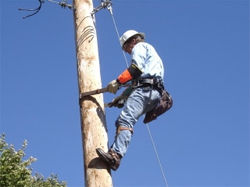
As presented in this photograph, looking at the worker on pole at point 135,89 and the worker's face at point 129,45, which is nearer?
the worker on pole at point 135,89

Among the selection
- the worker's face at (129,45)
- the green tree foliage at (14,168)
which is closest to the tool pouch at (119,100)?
the worker's face at (129,45)

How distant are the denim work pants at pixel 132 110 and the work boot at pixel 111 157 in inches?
2.0

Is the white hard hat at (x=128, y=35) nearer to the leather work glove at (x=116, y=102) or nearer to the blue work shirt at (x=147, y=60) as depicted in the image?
the blue work shirt at (x=147, y=60)

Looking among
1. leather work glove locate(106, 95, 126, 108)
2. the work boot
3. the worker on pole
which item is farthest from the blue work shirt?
the work boot

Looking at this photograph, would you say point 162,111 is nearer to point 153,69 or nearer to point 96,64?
point 153,69

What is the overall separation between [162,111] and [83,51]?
974mm

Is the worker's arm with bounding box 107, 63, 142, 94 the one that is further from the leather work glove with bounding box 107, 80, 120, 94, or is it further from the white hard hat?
the white hard hat

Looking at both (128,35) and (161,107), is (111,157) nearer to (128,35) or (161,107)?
(161,107)

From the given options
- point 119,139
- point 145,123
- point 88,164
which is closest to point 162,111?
point 145,123

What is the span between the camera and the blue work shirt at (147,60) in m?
4.05

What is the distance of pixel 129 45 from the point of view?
450cm

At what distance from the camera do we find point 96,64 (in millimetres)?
4156

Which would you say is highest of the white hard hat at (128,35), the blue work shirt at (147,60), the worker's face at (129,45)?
the white hard hat at (128,35)

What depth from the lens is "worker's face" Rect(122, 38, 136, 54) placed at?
447 cm
